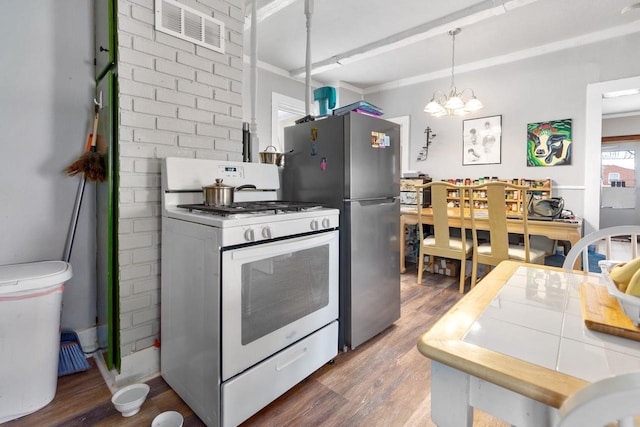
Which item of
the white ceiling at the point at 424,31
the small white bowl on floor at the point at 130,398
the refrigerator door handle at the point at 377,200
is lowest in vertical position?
the small white bowl on floor at the point at 130,398

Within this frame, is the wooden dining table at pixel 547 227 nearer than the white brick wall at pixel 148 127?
No

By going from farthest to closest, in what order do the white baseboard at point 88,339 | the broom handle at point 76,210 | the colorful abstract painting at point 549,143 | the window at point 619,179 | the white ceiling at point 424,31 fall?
the window at point 619,179 → the colorful abstract painting at point 549,143 → the white ceiling at point 424,31 → the white baseboard at point 88,339 → the broom handle at point 76,210

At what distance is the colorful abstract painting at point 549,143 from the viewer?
3.74 meters

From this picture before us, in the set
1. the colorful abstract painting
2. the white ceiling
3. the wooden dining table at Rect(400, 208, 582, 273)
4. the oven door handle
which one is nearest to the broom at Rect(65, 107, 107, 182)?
the oven door handle

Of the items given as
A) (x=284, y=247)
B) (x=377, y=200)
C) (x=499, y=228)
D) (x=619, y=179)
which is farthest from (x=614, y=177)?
(x=284, y=247)

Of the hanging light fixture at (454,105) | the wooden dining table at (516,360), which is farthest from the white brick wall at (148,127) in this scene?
the hanging light fixture at (454,105)

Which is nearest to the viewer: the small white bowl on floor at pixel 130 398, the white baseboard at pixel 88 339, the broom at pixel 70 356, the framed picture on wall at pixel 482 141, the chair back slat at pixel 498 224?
the small white bowl on floor at pixel 130 398

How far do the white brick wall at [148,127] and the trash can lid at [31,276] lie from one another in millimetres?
256

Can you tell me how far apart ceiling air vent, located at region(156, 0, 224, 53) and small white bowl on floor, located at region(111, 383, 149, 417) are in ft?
6.05

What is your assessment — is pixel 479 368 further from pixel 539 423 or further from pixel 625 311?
pixel 625 311

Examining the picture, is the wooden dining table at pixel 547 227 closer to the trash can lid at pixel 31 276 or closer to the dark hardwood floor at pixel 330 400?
the dark hardwood floor at pixel 330 400

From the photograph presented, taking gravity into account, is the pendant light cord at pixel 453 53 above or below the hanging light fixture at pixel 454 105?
above

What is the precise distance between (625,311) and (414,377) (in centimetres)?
133

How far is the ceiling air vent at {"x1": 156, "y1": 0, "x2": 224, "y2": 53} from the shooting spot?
1.74m
